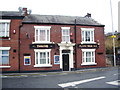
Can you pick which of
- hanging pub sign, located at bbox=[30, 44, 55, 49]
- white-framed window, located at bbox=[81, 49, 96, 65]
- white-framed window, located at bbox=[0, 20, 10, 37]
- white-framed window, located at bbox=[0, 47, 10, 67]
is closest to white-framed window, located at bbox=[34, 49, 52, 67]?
hanging pub sign, located at bbox=[30, 44, 55, 49]

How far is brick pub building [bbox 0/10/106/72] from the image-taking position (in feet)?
52.1

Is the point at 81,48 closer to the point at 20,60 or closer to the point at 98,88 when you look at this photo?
the point at 20,60

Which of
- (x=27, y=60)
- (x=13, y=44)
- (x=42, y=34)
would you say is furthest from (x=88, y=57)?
(x=13, y=44)

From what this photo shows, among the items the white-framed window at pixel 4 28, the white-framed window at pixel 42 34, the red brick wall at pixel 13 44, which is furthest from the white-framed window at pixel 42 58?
the white-framed window at pixel 4 28

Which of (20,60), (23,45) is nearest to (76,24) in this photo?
(23,45)

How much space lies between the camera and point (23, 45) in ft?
52.7

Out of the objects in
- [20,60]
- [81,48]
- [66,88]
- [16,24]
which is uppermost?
[16,24]

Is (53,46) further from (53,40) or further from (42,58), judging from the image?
(42,58)

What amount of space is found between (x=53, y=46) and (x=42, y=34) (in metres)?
2.25

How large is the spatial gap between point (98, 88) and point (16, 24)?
1267 cm

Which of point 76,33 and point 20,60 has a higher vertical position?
point 76,33

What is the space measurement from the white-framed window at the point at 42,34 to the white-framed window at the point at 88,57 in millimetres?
5642

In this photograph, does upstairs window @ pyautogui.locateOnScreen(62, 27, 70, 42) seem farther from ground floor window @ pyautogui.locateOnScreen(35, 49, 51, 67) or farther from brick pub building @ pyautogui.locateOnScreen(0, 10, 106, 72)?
ground floor window @ pyautogui.locateOnScreen(35, 49, 51, 67)

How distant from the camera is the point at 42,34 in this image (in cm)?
1686
